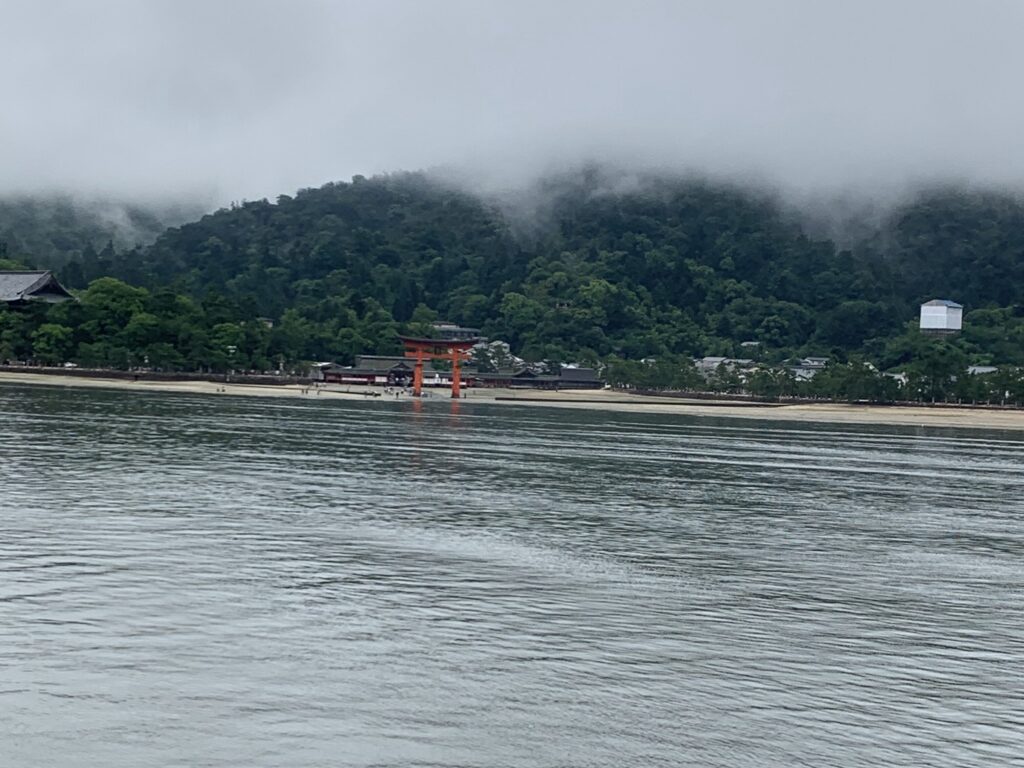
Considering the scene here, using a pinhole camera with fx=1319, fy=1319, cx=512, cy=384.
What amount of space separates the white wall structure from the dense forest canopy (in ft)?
6.83

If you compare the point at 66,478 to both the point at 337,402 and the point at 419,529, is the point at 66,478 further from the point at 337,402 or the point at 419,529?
the point at 337,402

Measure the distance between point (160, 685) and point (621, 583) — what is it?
776 cm

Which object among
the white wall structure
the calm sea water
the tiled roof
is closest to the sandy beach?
the tiled roof

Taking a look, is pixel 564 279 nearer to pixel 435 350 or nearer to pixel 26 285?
pixel 435 350

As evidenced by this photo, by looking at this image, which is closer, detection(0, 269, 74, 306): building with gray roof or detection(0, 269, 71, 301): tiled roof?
detection(0, 269, 74, 306): building with gray roof

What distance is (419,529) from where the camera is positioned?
74.4 ft

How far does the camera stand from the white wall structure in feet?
445

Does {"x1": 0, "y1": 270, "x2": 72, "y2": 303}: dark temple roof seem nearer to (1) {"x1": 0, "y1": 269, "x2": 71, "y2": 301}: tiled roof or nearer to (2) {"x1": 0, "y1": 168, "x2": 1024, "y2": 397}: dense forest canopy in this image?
(1) {"x1": 0, "y1": 269, "x2": 71, "y2": 301}: tiled roof

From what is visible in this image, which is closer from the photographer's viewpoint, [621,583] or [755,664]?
[755,664]

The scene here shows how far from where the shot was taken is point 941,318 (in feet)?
447

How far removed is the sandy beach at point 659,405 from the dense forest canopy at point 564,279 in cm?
662

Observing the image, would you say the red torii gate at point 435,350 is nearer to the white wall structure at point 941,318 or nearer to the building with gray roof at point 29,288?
the building with gray roof at point 29,288

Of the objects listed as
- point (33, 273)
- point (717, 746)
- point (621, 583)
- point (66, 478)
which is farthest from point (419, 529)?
point (33, 273)

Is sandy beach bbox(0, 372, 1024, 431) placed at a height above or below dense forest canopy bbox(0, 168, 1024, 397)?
below
